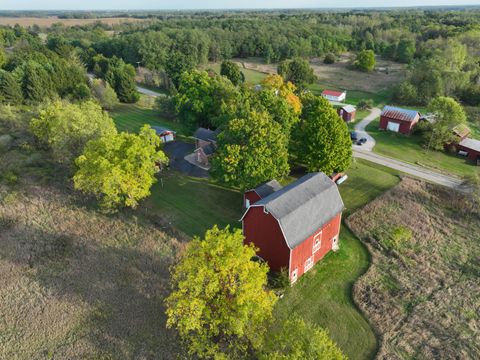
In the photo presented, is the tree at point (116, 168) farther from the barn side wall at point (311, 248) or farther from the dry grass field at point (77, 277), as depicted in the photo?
the barn side wall at point (311, 248)

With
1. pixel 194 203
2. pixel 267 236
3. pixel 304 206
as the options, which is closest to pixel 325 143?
pixel 304 206

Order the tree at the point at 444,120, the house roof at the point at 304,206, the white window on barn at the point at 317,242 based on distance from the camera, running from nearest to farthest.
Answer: the house roof at the point at 304,206 → the white window on barn at the point at 317,242 → the tree at the point at 444,120

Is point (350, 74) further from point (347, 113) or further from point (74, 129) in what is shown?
point (74, 129)

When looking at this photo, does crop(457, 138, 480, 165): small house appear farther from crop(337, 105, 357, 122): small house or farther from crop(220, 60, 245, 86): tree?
crop(220, 60, 245, 86): tree

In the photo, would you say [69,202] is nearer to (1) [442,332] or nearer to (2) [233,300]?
(2) [233,300]

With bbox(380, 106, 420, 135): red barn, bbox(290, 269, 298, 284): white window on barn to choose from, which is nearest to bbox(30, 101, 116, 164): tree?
bbox(290, 269, 298, 284): white window on barn

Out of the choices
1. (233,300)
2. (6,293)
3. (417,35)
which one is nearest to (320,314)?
(233,300)

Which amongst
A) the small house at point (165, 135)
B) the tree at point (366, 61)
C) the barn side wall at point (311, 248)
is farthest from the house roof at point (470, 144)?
the tree at point (366, 61)
